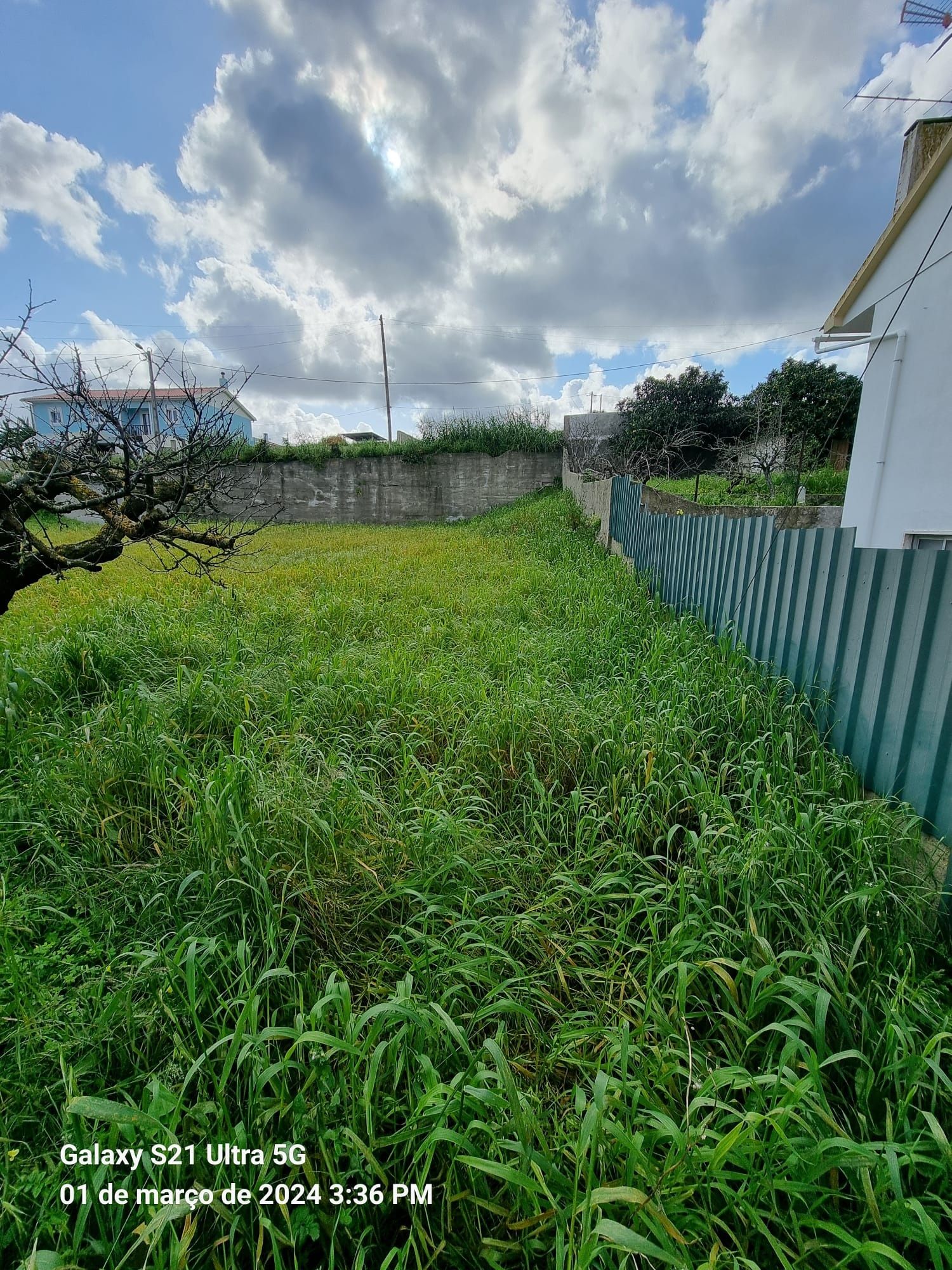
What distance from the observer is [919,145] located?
20.1 ft

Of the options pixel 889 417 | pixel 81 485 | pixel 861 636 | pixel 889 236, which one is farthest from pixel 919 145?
pixel 81 485

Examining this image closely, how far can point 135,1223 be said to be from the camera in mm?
957

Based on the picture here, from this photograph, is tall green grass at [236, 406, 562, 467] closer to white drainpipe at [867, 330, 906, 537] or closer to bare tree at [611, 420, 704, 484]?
bare tree at [611, 420, 704, 484]

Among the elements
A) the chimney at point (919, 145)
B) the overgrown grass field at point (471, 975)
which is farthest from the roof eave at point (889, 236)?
the overgrown grass field at point (471, 975)

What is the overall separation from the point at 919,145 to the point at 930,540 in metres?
5.36

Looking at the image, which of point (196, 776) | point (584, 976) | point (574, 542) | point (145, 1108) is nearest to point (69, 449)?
point (196, 776)

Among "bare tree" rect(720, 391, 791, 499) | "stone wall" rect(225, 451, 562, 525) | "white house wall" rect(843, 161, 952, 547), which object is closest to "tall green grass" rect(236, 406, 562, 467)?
"stone wall" rect(225, 451, 562, 525)

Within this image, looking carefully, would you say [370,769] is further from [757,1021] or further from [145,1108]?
[757,1021]

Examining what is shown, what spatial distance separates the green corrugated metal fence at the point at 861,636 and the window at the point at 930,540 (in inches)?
118

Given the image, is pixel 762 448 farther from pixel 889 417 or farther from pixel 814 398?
pixel 889 417

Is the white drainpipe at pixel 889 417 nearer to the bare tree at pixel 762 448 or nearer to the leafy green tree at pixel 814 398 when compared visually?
the bare tree at pixel 762 448

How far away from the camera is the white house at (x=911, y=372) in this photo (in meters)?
4.77

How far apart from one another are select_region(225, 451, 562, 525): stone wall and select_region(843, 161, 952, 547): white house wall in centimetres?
990

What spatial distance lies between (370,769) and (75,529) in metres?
12.4
